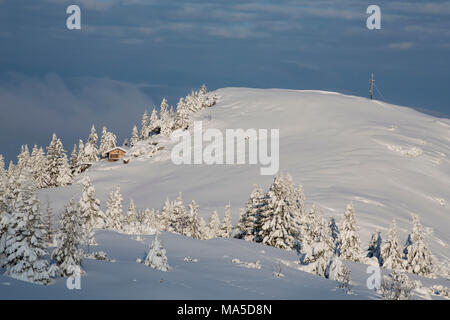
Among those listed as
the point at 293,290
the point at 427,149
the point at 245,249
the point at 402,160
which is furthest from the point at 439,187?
the point at 293,290

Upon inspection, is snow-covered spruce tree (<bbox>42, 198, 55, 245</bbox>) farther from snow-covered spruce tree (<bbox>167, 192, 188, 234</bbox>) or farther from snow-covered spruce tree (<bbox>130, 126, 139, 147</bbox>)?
snow-covered spruce tree (<bbox>130, 126, 139, 147</bbox>)

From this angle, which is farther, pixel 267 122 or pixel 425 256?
pixel 267 122

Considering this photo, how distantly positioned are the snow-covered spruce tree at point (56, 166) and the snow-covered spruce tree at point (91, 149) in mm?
22631

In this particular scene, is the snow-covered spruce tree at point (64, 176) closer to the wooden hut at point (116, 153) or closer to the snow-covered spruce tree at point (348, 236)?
the wooden hut at point (116, 153)

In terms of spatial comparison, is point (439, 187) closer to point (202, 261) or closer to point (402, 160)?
point (402, 160)

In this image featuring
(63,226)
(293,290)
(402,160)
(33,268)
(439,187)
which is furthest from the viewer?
(402,160)

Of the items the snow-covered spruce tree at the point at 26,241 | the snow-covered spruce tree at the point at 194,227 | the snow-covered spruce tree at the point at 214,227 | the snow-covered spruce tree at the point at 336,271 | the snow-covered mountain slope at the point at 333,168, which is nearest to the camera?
the snow-covered spruce tree at the point at 26,241

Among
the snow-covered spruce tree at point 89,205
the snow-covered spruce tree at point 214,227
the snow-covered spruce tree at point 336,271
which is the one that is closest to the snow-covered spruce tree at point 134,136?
the snow-covered spruce tree at point 214,227

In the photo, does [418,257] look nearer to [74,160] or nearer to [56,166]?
[56,166]

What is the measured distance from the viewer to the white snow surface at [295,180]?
566 inches

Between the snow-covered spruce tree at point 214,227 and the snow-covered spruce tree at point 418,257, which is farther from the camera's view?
the snow-covered spruce tree at point 214,227

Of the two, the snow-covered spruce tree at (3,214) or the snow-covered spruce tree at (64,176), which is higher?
the snow-covered spruce tree at (64,176)
